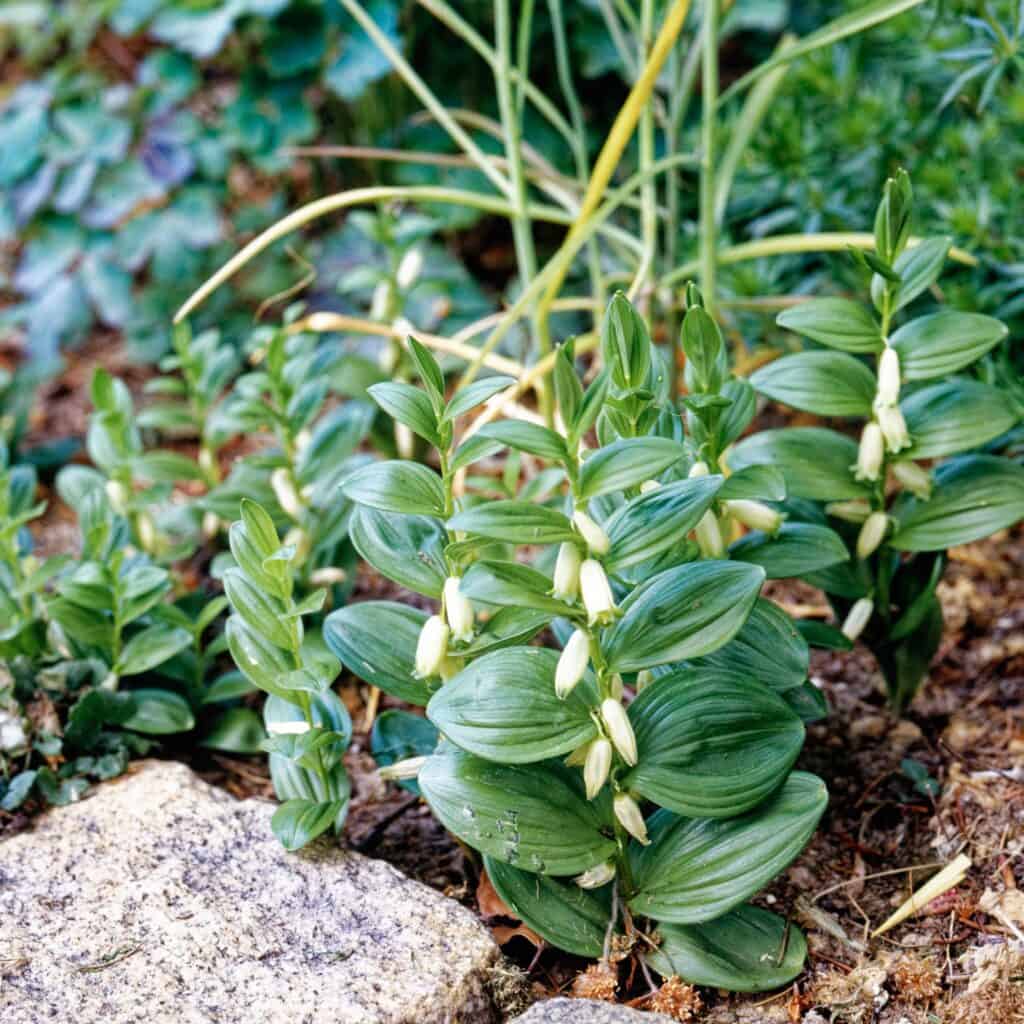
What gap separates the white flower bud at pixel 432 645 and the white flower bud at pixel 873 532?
1.95 ft

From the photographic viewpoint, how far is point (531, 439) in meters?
1.17

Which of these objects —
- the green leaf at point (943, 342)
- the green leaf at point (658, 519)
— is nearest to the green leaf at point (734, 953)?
the green leaf at point (658, 519)

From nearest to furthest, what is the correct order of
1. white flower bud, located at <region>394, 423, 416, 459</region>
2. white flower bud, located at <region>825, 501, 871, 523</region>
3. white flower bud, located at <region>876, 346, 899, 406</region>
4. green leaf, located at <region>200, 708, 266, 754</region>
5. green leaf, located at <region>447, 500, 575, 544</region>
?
green leaf, located at <region>447, 500, 575, 544</region>, white flower bud, located at <region>876, 346, 899, 406</region>, white flower bud, located at <region>825, 501, 871, 523</region>, green leaf, located at <region>200, 708, 266, 754</region>, white flower bud, located at <region>394, 423, 416, 459</region>

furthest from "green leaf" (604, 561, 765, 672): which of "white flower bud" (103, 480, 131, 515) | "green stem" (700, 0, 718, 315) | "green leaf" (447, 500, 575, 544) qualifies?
"white flower bud" (103, 480, 131, 515)

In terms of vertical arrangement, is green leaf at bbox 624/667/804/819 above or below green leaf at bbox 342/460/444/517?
below

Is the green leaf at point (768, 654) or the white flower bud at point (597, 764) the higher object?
the white flower bud at point (597, 764)

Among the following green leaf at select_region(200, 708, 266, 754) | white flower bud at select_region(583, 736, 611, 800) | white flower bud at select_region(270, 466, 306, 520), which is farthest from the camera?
white flower bud at select_region(270, 466, 306, 520)

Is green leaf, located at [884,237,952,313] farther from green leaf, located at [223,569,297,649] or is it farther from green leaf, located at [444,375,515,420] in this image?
green leaf, located at [223,569,297,649]

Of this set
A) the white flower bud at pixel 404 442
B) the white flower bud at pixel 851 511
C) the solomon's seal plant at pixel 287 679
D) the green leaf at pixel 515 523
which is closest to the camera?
the green leaf at pixel 515 523

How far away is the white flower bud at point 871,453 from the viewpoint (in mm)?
1546

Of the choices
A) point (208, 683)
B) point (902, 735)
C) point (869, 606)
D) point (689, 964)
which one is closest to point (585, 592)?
point (689, 964)

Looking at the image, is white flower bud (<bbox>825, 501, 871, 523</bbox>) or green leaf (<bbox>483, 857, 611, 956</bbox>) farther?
white flower bud (<bbox>825, 501, 871, 523</bbox>)

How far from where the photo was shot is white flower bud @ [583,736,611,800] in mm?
1269

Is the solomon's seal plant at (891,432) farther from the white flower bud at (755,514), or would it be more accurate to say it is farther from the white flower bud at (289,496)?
the white flower bud at (289,496)
